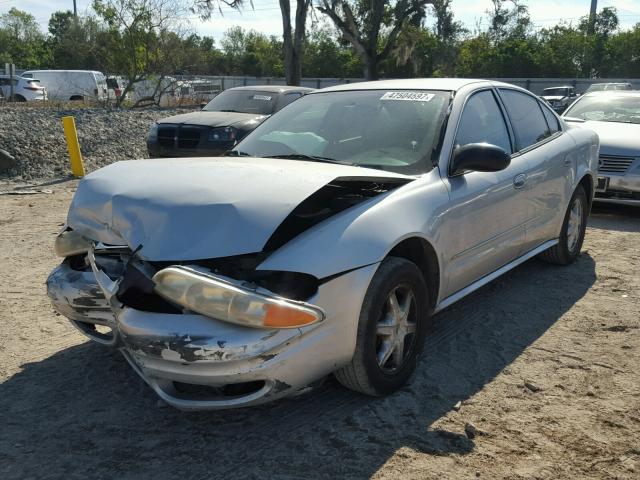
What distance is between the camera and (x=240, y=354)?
8.70 ft

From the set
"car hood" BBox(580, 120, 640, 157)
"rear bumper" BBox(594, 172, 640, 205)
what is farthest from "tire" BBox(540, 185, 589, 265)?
"car hood" BBox(580, 120, 640, 157)

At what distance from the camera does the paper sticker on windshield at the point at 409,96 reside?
422 cm

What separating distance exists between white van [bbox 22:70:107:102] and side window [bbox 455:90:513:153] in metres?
22.8

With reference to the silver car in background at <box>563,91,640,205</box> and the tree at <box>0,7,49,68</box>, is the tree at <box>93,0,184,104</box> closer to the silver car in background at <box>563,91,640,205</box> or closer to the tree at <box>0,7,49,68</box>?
the silver car in background at <box>563,91,640,205</box>

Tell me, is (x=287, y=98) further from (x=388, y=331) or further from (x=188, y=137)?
(x=388, y=331)

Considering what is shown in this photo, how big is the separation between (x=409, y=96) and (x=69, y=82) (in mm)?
26943

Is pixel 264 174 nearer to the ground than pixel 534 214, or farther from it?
farther from it

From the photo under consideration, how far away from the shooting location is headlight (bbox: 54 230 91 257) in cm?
345

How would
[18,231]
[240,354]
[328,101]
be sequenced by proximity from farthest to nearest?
1. [18,231]
2. [328,101]
3. [240,354]

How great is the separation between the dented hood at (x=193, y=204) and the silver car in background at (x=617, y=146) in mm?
5091

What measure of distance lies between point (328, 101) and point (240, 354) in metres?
2.42

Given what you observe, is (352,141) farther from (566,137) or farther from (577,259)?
(577,259)

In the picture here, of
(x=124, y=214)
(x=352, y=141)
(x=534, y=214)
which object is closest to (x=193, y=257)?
(x=124, y=214)

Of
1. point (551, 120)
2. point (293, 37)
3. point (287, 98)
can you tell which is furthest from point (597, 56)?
point (551, 120)
